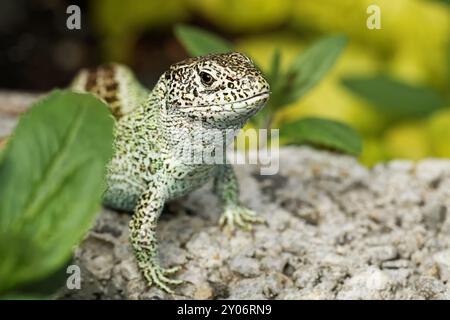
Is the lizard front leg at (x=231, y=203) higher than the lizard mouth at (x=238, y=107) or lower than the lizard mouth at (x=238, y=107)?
lower

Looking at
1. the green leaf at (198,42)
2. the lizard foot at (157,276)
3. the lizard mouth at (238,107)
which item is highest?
the green leaf at (198,42)

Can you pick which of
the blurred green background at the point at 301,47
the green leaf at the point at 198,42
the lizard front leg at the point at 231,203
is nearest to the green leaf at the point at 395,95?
the blurred green background at the point at 301,47

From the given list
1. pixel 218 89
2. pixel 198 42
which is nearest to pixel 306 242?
pixel 218 89

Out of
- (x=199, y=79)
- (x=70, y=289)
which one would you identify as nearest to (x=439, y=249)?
(x=199, y=79)

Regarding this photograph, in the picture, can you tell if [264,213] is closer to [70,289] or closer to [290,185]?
[290,185]

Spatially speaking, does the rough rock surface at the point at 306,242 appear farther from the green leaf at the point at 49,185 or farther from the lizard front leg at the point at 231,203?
the green leaf at the point at 49,185

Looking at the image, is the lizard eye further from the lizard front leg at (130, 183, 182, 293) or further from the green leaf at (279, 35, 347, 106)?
the green leaf at (279, 35, 347, 106)

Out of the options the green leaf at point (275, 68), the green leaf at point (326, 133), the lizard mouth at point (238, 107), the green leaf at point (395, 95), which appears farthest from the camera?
the green leaf at point (395, 95)
